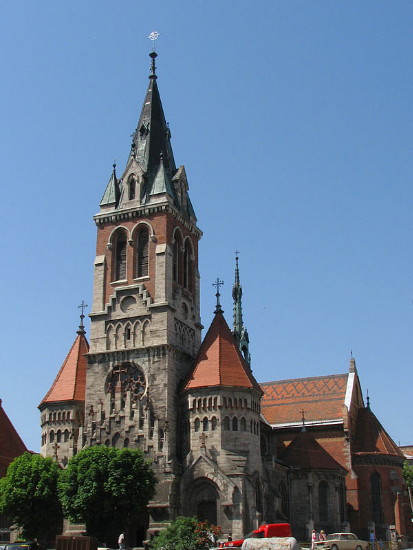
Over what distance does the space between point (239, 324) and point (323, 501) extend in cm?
2881

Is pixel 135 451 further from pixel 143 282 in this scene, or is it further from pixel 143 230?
pixel 143 230

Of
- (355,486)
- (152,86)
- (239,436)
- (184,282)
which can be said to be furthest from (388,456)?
(152,86)

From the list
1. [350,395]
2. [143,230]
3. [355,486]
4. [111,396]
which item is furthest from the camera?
[350,395]

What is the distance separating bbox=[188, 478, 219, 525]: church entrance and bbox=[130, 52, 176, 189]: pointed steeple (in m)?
26.7

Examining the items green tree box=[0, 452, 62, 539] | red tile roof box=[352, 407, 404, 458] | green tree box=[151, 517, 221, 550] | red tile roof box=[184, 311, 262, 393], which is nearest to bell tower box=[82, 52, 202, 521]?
red tile roof box=[184, 311, 262, 393]

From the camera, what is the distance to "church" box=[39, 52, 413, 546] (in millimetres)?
51344

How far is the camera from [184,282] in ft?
205

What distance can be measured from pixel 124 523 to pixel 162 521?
3114 millimetres

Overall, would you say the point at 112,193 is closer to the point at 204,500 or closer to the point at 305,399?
the point at 204,500

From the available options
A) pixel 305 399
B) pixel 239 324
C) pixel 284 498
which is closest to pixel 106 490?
pixel 284 498

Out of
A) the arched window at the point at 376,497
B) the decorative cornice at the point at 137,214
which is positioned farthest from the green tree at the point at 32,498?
the arched window at the point at 376,497

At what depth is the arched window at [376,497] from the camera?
64338 millimetres

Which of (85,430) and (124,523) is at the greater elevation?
(85,430)

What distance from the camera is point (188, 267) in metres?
63.8
